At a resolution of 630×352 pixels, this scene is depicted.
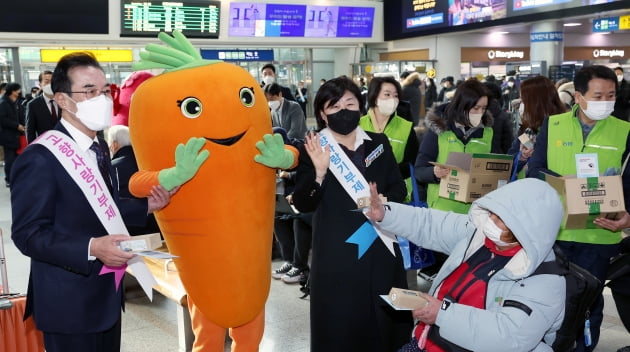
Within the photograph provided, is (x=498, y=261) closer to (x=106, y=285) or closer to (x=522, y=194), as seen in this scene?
(x=522, y=194)

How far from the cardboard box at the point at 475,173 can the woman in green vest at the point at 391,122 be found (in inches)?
20.3

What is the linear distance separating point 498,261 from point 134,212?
4.70ft

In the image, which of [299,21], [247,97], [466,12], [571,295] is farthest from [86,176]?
[299,21]

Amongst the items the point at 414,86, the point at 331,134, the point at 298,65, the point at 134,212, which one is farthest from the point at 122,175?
the point at 298,65

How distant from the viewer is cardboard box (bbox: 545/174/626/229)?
3008 millimetres

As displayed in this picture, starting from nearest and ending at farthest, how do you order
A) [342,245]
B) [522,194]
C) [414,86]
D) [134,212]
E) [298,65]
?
1. [522,194]
2. [134,212]
3. [342,245]
4. [414,86]
5. [298,65]

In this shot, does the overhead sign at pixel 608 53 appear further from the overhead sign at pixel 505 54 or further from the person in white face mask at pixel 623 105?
the person in white face mask at pixel 623 105

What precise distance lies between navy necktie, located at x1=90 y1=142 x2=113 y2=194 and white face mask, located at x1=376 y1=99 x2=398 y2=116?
2.55 meters

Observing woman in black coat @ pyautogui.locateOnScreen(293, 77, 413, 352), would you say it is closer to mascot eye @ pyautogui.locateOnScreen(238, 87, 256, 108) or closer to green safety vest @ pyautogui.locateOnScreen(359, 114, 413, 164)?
mascot eye @ pyautogui.locateOnScreen(238, 87, 256, 108)

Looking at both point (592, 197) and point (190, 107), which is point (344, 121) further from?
point (592, 197)

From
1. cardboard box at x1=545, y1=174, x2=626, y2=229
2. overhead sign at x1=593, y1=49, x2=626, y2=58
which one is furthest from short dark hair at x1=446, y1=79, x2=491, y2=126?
overhead sign at x1=593, y1=49, x2=626, y2=58

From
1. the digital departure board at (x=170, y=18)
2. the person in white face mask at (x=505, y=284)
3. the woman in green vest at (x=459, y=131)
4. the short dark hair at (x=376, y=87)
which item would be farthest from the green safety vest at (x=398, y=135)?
the digital departure board at (x=170, y=18)

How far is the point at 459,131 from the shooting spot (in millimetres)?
4047

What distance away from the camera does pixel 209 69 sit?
2578mm
